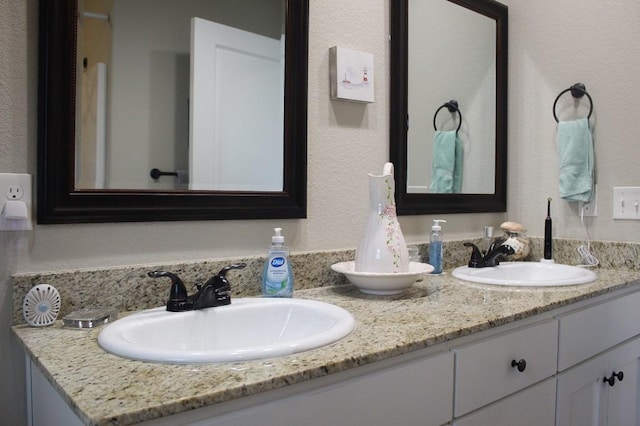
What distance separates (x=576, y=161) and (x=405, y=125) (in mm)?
648

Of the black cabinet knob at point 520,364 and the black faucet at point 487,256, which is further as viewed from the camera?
the black faucet at point 487,256

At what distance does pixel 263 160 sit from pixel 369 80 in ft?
1.45

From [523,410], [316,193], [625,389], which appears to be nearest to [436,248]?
[316,193]

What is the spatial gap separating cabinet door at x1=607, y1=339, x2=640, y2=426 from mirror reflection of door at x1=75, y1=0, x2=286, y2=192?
48.7 inches

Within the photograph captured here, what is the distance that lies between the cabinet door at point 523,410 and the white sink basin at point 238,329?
340 mm

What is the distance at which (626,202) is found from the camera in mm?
1646

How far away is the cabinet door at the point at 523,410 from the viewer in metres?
1.01

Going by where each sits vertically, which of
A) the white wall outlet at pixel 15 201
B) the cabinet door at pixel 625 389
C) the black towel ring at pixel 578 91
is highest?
the black towel ring at pixel 578 91

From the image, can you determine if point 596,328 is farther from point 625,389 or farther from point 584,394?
point 625,389

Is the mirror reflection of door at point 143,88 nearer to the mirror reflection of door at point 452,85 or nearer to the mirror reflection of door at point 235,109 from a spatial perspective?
the mirror reflection of door at point 235,109

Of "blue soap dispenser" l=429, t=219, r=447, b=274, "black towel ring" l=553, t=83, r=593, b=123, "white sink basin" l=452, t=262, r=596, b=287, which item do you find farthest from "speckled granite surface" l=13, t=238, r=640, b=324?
"black towel ring" l=553, t=83, r=593, b=123

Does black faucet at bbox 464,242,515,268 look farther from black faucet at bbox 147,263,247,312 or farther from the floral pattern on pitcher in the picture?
black faucet at bbox 147,263,247,312

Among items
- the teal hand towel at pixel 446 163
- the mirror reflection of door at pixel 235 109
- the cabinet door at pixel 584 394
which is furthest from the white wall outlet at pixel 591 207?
the mirror reflection of door at pixel 235 109

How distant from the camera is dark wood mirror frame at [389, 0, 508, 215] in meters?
1.56
